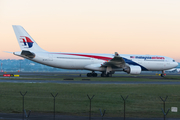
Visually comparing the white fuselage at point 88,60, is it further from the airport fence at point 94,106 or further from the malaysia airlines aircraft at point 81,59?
the airport fence at point 94,106

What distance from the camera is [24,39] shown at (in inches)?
1790

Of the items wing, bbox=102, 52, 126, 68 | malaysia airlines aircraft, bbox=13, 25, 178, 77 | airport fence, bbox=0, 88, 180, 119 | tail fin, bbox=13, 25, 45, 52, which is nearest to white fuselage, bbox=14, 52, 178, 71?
malaysia airlines aircraft, bbox=13, 25, 178, 77

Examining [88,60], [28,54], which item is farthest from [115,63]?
[28,54]

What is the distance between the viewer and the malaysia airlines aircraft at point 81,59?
45.3 metres

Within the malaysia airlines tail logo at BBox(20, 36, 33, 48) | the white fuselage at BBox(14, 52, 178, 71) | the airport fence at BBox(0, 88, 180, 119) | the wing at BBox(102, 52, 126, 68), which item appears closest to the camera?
the airport fence at BBox(0, 88, 180, 119)

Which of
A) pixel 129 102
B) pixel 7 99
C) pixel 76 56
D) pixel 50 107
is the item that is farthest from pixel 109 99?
pixel 76 56

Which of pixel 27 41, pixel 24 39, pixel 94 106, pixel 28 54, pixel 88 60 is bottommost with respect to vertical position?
pixel 94 106

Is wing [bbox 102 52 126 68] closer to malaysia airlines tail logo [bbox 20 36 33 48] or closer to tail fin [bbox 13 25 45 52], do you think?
tail fin [bbox 13 25 45 52]

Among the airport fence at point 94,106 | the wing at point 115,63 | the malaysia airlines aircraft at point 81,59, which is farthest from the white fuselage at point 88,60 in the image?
Answer: the airport fence at point 94,106

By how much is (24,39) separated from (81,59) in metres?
10.9

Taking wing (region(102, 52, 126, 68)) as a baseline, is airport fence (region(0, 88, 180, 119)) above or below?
below

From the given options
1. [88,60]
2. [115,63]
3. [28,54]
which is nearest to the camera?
[28,54]

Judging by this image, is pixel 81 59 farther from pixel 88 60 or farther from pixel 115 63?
pixel 115 63

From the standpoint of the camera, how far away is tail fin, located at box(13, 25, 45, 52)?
45.2 m
